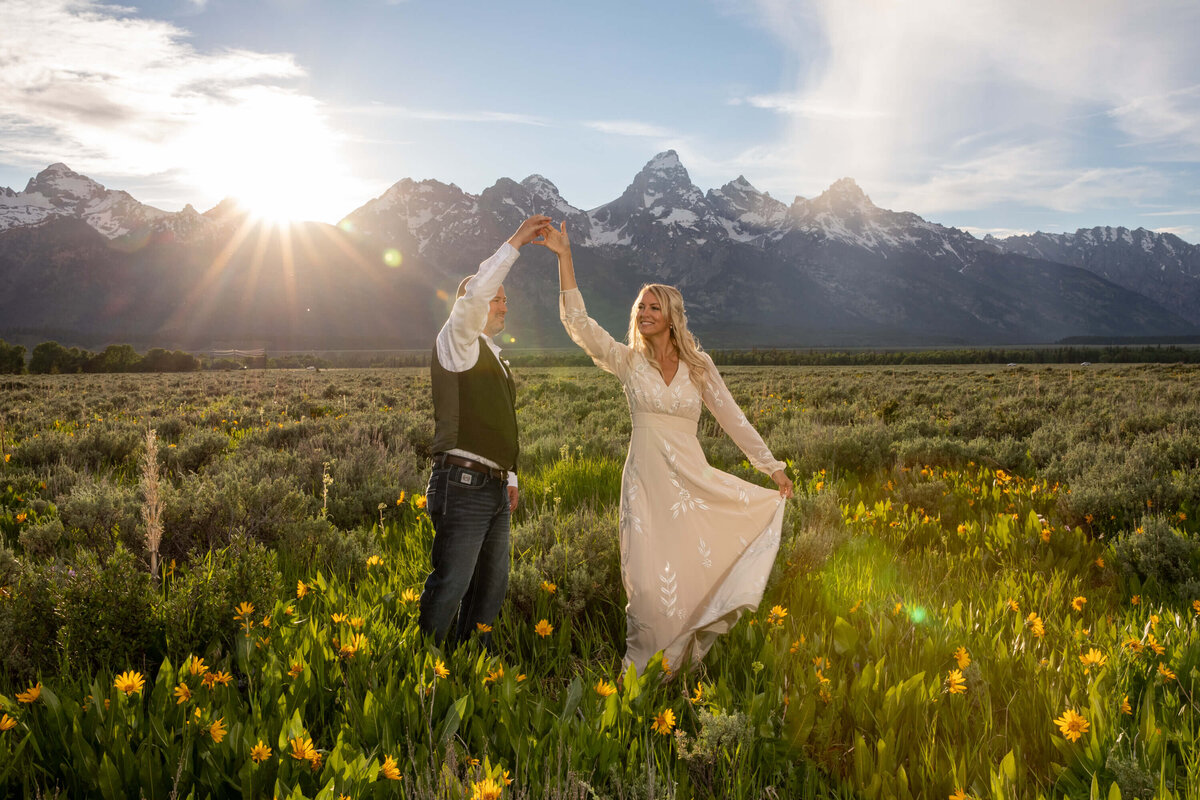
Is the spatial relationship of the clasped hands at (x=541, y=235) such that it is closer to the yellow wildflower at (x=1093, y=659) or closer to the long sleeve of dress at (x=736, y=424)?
the long sleeve of dress at (x=736, y=424)

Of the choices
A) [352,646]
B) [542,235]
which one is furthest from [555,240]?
[352,646]

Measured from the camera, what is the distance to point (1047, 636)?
361cm

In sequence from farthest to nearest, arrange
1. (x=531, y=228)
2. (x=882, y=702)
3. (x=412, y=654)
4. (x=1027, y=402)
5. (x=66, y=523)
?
1. (x=1027, y=402)
2. (x=66, y=523)
3. (x=531, y=228)
4. (x=412, y=654)
5. (x=882, y=702)

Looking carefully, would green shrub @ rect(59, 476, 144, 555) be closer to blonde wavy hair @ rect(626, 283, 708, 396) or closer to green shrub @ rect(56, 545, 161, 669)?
green shrub @ rect(56, 545, 161, 669)

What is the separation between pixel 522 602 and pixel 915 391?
19138mm

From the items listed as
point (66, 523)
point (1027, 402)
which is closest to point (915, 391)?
point (1027, 402)

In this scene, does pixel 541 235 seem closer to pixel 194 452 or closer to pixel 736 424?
pixel 736 424

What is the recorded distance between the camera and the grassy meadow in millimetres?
2283

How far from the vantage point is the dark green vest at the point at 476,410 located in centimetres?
332

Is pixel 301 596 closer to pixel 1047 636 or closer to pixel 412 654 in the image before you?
pixel 412 654

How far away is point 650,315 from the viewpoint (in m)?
4.06

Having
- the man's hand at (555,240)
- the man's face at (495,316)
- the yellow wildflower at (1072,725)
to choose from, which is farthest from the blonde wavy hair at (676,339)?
the yellow wildflower at (1072,725)

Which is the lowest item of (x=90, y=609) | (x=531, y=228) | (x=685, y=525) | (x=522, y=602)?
(x=522, y=602)

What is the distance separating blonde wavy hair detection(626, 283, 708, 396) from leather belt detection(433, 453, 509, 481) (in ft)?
4.27
